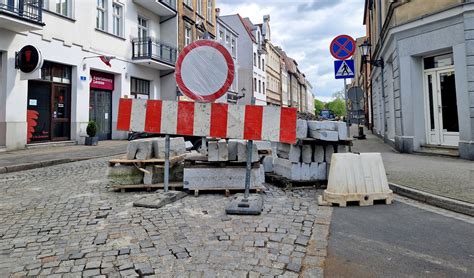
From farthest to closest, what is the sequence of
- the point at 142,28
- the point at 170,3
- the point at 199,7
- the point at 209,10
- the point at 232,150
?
the point at 209,10 → the point at 199,7 → the point at 170,3 → the point at 142,28 → the point at 232,150

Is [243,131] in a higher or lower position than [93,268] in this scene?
higher

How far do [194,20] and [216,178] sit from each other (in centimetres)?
2315

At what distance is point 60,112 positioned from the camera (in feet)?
49.3

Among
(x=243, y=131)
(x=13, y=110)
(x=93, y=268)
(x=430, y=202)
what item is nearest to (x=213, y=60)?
(x=243, y=131)

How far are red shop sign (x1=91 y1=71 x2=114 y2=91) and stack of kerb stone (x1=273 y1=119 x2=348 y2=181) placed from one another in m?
14.1

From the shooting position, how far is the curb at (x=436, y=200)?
14.8 feet

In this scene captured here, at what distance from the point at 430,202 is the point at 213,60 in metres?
4.08

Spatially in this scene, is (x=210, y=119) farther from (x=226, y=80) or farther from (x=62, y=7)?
(x=62, y=7)

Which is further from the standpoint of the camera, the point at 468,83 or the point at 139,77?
the point at 139,77

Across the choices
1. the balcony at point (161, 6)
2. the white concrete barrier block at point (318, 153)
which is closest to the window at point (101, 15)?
the balcony at point (161, 6)

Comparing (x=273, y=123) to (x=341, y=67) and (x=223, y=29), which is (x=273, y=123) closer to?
(x=341, y=67)

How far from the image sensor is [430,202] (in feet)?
16.6

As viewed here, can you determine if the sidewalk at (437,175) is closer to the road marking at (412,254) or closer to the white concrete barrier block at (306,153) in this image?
the white concrete barrier block at (306,153)

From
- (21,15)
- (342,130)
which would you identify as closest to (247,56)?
(21,15)
